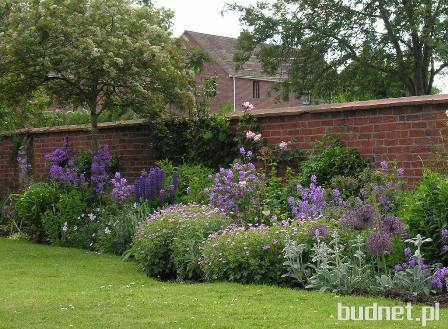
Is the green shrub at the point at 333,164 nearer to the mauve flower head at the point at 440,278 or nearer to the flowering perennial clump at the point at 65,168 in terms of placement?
the mauve flower head at the point at 440,278

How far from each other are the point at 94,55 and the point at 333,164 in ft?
13.5

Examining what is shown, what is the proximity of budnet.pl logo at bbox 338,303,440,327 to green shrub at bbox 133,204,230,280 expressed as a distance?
2544 mm

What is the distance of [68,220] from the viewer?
12.0m

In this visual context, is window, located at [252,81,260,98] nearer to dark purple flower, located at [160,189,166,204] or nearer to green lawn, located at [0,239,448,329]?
dark purple flower, located at [160,189,166,204]

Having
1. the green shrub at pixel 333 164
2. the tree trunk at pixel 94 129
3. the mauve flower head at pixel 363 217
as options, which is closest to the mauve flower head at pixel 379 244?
the mauve flower head at pixel 363 217

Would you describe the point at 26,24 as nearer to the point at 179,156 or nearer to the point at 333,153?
the point at 179,156

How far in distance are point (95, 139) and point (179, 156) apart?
1812 millimetres

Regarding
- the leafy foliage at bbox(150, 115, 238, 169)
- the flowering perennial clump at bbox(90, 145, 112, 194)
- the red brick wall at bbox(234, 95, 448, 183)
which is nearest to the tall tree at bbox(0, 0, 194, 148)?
the leafy foliage at bbox(150, 115, 238, 169)

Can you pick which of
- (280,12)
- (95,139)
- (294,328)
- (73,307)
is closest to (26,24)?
(95,139)

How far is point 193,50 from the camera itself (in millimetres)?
14547

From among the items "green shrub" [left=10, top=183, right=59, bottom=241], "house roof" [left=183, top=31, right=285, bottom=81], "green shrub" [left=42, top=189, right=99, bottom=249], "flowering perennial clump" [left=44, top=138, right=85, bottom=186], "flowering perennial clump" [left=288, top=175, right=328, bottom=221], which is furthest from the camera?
"house roof" [left=183, top=31, right=285, bottom=81]

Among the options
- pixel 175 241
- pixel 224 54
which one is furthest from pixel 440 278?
pixel 224 54

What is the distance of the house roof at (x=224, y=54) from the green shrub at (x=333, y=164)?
1370 inches

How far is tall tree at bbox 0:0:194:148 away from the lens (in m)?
11.2
